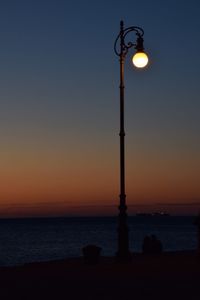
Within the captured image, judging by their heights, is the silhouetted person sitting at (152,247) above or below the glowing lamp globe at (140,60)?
below

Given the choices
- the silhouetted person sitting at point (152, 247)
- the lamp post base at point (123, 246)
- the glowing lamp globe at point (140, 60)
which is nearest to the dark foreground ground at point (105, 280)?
the lamp post base at point (123, 246)

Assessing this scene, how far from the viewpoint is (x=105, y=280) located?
15055mm

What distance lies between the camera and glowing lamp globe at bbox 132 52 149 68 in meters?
18.6

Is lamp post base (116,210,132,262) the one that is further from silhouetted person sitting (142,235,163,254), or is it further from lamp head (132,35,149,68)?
lamp head (132,35,149,68)

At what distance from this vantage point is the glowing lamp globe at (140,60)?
18594 mm

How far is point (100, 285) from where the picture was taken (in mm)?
14289

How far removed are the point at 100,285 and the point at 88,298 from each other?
1.68 m

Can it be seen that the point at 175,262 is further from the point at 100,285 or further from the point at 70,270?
the point at 100,285

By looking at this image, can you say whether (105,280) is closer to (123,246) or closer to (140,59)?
(123,246)

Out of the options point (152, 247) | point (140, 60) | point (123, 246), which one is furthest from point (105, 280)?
point (152, 247)

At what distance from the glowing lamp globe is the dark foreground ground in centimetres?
543

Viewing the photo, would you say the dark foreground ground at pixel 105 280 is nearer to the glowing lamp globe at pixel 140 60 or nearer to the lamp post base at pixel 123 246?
the lamp post base at pixel 123 246

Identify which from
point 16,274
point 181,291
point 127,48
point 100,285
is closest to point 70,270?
point 16,274

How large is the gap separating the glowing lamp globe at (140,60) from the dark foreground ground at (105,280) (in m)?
5.43
